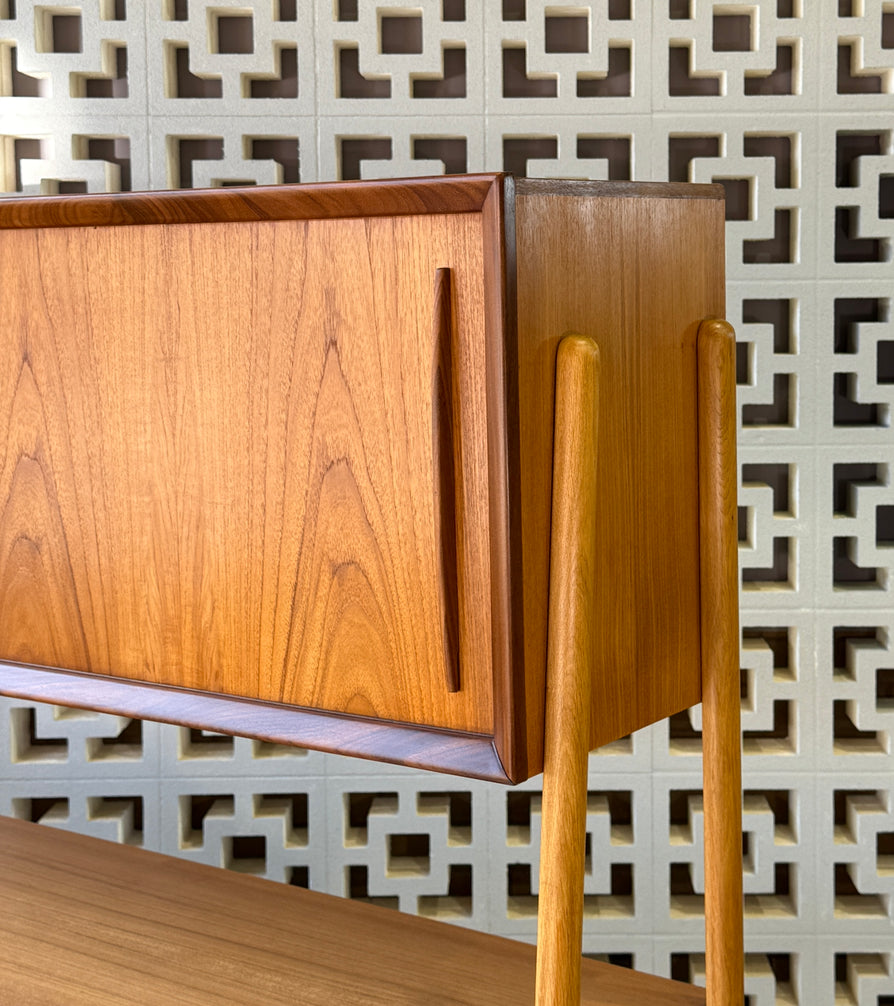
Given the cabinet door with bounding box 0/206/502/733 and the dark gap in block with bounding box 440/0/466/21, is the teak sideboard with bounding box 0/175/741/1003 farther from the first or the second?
the dark gap in block with bounding box 440/0/466/21

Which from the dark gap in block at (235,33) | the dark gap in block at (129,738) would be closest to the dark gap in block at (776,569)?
the dark gap in block at (129,738)

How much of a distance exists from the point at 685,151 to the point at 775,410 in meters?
0.40

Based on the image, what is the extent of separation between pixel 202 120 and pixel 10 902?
107 cm

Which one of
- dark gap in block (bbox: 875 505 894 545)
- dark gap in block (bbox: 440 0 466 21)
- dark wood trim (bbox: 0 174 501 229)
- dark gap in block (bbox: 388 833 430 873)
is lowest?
dark gap in block (bbox: 388 833 430 873)

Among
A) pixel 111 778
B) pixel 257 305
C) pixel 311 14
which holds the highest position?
pixel 311 14

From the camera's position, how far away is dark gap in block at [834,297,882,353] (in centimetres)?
164

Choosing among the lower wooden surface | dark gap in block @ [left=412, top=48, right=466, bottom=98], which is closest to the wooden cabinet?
the lower wooden surface

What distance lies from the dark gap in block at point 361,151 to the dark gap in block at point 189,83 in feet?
0.70

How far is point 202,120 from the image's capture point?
5.30 feet

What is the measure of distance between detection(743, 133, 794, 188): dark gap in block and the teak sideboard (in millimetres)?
774

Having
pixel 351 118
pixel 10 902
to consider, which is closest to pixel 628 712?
pixel 10 902

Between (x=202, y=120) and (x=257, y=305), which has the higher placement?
(x=202, y=120)

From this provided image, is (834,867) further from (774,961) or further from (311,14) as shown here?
(311,14)

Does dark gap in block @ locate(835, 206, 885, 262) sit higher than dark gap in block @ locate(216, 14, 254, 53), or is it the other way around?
dark gap in block @ locate(216, 14, 254, 53)
